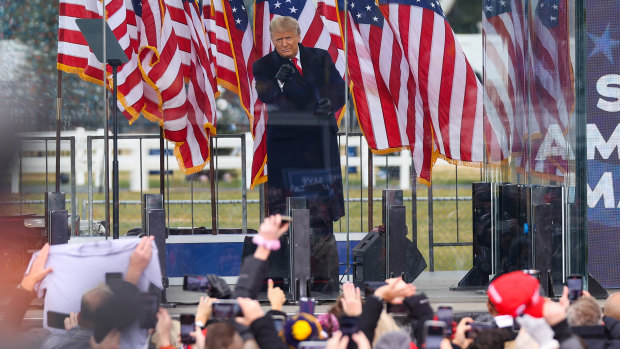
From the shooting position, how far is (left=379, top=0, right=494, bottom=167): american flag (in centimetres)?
953

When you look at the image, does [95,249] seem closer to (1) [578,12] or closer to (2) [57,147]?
(2) [57,147]

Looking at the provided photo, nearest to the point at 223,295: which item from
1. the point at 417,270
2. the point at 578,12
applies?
the point at 417,270

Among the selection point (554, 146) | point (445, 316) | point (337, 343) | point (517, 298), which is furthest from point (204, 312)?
point (554, 146)

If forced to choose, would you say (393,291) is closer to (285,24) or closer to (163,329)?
(163,329)

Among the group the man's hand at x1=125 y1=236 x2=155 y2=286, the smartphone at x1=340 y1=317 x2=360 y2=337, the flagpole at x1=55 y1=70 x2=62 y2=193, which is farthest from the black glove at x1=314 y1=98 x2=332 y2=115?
the smartphone at x1=340 y1=317 x2=360 y2=337

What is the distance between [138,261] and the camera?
6242 mm

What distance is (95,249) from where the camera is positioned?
6.50 meters

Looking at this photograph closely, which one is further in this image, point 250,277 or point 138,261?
point 138,261

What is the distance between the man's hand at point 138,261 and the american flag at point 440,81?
3949mm

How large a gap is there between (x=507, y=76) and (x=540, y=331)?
17.0 feet

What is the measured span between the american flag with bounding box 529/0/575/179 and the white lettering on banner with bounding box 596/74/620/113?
339 millimetres

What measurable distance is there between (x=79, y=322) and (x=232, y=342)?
49.5 inches

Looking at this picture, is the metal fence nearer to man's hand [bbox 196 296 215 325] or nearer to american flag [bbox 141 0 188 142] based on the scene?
american flag [bbox 141 0 188 142]

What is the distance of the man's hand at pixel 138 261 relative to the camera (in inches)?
244
